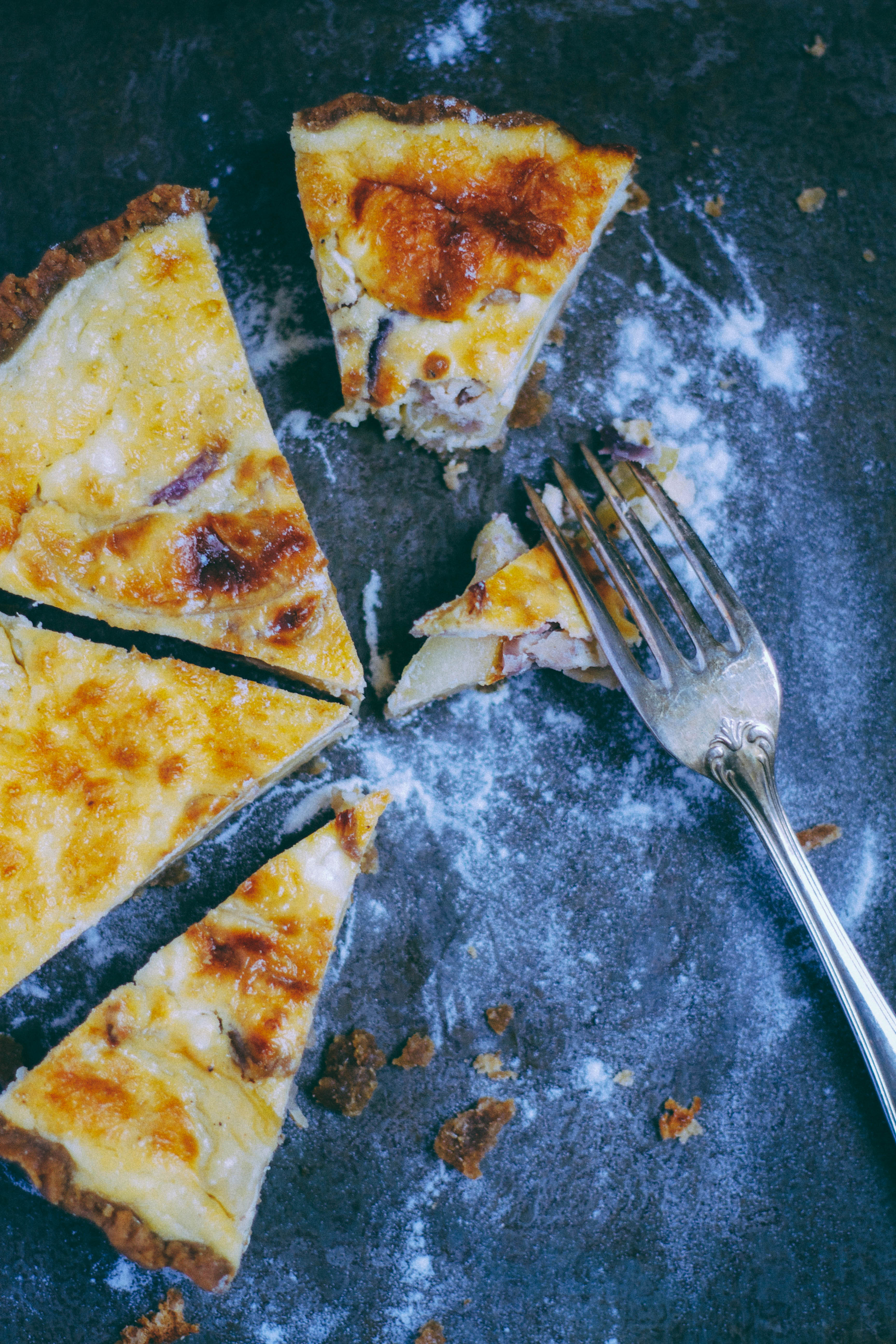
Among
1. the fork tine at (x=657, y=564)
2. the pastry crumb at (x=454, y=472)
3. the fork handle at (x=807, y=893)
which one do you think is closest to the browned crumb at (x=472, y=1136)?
the fork handle at (x=807, y=893)

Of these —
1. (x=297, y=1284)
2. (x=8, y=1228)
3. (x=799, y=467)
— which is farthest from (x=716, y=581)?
(x=8, y=1228)

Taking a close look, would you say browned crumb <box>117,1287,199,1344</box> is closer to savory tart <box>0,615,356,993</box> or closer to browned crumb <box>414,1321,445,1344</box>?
browned crumb <box>414,1321,445,1344</box>

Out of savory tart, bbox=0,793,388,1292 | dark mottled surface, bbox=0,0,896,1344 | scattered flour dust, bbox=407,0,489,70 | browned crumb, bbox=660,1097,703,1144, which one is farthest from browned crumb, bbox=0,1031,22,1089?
scattered flour dust, bbox=407,0,489,70

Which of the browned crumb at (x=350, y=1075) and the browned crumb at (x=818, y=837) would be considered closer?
the browned crumb at (x=350, y=1075)

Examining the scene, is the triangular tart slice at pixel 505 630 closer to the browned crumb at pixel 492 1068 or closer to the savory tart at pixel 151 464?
the savory tart at pixel 151 464

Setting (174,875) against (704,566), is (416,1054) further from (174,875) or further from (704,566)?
(704,566)

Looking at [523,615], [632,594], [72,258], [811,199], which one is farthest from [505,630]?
[811,199]
